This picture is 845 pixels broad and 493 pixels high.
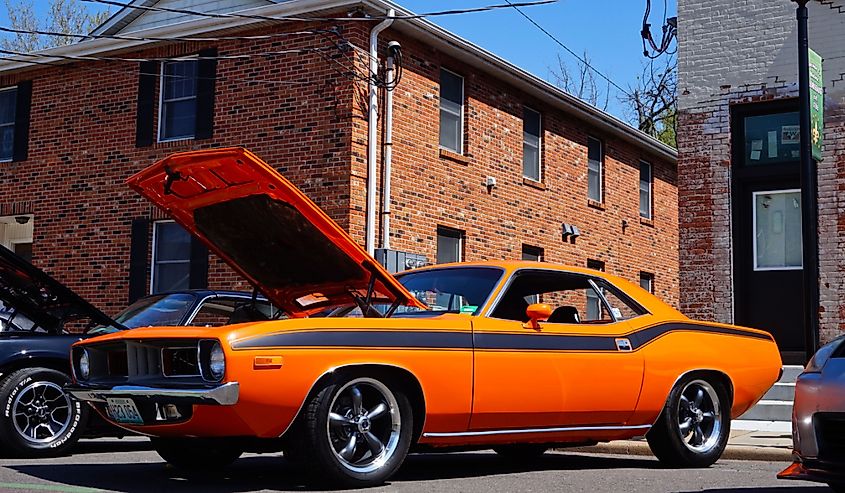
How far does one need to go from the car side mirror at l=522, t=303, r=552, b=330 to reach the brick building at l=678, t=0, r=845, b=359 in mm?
7055

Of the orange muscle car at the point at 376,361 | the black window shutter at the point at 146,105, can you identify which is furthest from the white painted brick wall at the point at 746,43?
the black window shutter at the point at 146,105

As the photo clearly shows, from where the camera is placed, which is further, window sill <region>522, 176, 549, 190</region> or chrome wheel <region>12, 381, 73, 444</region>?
window sill <region>522, 176, 549, 190</region>

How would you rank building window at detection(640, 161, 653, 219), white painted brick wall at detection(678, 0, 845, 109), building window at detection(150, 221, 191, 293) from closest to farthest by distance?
1. white painted brick wall at detection(678, 0, 845, 109)
2. building window at detection(150, 221, 191, 293)
3. building window at detection(640, 161, 653, 219)

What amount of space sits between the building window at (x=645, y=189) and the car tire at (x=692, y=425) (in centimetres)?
1679

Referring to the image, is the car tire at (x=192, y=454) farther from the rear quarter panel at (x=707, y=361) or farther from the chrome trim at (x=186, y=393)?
the rear quarter panel at (x=707, y=361)

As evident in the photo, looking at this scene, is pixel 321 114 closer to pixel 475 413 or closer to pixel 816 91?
pixel 816 91

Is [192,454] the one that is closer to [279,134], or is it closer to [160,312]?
[160,312]

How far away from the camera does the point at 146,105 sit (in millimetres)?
17906

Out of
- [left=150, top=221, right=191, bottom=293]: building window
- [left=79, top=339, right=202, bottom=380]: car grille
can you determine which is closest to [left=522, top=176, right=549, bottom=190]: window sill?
[left=150, top=221, right=191, bottom=293]: building window

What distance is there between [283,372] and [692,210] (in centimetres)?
905

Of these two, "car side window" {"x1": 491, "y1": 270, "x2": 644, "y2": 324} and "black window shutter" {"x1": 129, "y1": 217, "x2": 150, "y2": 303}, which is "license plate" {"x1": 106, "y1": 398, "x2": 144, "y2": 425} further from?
"black window shutter" {"x1": 129, "y1": 217, "x2": 150, "y2": 303}

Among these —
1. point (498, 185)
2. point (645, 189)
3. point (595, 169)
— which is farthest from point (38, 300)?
point (645, 189)

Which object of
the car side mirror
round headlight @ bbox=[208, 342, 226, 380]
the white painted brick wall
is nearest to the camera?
→ round headlight @ bbox=[208, 342, 226, 380]

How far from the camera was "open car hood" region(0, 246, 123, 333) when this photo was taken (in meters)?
8.70
